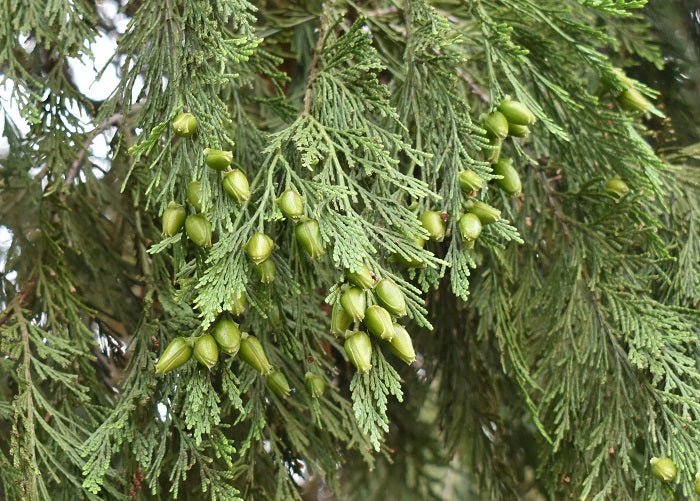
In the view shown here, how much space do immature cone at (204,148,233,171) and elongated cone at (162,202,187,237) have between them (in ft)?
0.37

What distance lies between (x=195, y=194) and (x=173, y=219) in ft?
0.24

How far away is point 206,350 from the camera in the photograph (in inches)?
59.4

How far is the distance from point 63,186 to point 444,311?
3.91 ft

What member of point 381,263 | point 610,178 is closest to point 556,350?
point 610,178

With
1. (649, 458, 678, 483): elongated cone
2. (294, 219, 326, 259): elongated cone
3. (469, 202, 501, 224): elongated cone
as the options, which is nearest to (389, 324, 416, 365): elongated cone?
(294, 219, 326, 259): elongated cone

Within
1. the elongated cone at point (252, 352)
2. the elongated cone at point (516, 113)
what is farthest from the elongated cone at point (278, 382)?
the elongated cone at point (516, 113)

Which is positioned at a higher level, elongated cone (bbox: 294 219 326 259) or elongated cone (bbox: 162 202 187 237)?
elongated cone (bbox: 162 202 187 237)

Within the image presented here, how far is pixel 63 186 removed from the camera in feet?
6.47

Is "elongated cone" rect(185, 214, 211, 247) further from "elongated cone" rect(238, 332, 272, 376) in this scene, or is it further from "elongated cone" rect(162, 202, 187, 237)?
"elongated cone" rect(238, 332, 272, 376)

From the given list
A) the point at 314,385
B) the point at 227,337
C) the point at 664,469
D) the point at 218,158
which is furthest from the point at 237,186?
the point at 664,469

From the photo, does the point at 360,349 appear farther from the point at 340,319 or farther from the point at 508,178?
the point at 508,178

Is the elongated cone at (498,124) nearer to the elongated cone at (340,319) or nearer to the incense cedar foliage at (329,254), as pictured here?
the incense cedar foliage at (329,254)

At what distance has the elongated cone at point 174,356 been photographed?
155 cm

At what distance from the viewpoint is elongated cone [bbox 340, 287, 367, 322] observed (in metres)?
1.41
